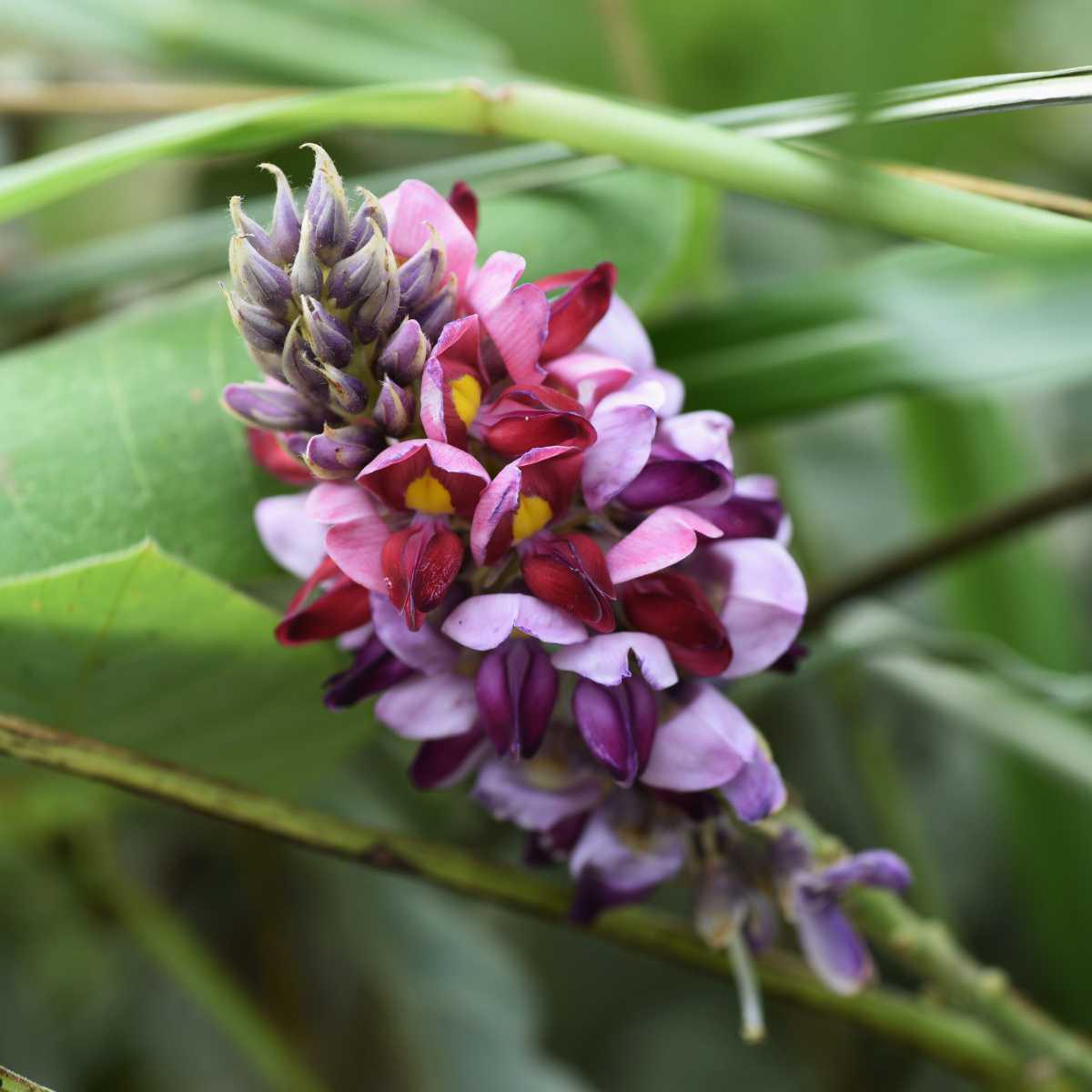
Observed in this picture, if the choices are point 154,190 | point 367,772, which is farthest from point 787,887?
point 154,190

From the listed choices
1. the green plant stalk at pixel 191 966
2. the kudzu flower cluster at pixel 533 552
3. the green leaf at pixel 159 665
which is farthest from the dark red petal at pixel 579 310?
the green plant stalk at pixel 191 966

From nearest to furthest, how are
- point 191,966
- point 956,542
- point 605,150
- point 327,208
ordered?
point 327,208 → point 605,150 → point 956,542 → point 191,966

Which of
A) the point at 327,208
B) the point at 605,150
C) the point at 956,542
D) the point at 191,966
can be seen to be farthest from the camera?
the point at 191,966

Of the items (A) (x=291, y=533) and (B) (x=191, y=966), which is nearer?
(A) (x=291, y=533)

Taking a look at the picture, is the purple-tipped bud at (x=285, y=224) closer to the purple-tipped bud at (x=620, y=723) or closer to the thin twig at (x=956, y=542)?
the purple-tipped bud at (x=620, y=723)

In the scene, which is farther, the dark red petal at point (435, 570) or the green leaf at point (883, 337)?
the green leaf at point (883, 337)

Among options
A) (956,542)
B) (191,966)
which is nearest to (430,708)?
(956,542)

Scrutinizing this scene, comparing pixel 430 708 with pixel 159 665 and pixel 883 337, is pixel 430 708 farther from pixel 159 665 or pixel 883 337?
pixel 883 337
